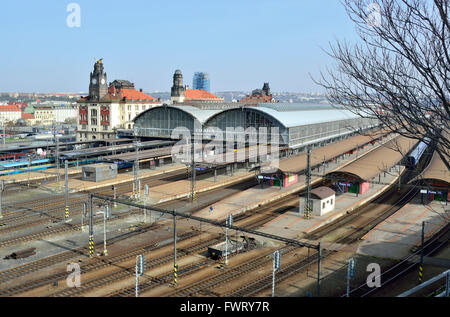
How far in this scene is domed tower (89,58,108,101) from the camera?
89938mm

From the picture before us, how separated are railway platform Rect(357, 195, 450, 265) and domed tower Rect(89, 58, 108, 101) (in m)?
71.7

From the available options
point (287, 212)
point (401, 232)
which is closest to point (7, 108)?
point (287, 212)

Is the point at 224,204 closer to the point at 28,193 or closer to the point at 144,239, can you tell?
the point at 144,239

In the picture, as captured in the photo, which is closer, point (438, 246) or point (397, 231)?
point (438, 246)

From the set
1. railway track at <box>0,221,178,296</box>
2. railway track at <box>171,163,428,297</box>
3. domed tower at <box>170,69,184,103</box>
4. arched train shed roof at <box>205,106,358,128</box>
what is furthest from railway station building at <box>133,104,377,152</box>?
domed tower at <box>170,69,184,103</box>

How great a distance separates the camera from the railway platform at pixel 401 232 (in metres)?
26.2

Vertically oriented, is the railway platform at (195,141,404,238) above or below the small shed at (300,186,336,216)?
below

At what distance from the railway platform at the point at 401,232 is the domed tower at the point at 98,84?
71.7m

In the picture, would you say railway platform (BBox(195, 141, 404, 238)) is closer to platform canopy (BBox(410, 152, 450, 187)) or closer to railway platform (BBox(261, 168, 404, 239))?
railway platform (BBox(261, 168, 404, 239))

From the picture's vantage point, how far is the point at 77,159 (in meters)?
59.5

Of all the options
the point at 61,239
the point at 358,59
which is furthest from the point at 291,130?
the point at 358,59

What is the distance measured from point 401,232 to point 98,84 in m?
75.9

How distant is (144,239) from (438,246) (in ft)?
66.0

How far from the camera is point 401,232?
29.9 meters
